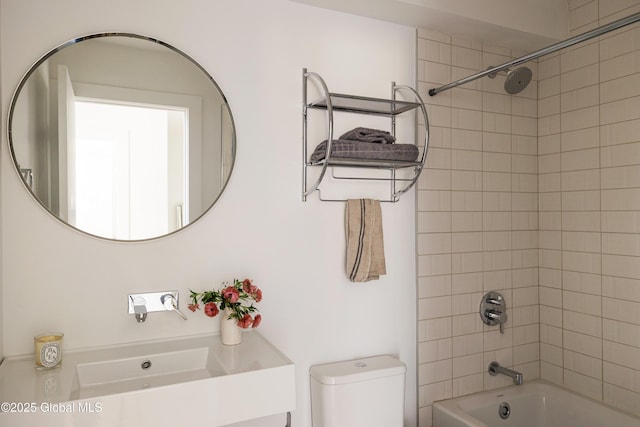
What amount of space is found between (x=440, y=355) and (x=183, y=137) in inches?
63.9

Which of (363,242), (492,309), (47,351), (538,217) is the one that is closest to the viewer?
(47,351)

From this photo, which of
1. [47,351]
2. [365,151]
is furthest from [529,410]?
[47,351]

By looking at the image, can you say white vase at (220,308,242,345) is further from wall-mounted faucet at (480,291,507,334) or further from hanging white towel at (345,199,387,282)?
wall-mounted faucet at (480,291,507,334)

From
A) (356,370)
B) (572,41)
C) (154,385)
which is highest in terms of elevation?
(572,41)

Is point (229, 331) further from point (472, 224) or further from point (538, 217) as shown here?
point (538, 217)

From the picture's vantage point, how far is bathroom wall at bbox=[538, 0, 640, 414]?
2.30 m

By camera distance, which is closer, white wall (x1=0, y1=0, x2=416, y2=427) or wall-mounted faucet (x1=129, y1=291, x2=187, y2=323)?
white wall (x1=0, y1=0, x2=416, y2=427)

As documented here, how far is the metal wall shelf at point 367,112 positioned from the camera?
2020mm

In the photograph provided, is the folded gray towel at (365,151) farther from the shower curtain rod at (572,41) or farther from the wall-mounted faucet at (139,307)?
the wall-mounted faucet at (139,307)

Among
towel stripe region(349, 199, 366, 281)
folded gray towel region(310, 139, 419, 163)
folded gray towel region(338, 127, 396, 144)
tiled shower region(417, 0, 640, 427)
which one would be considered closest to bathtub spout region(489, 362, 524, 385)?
tiled shower region(417, 0, 640, 427)

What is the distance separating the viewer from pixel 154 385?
1595 mm

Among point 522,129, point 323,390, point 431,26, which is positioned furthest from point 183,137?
point 522,129

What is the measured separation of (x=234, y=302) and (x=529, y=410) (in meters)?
1.74

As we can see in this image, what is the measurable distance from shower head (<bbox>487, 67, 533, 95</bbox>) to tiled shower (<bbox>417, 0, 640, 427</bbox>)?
210 millimetres
